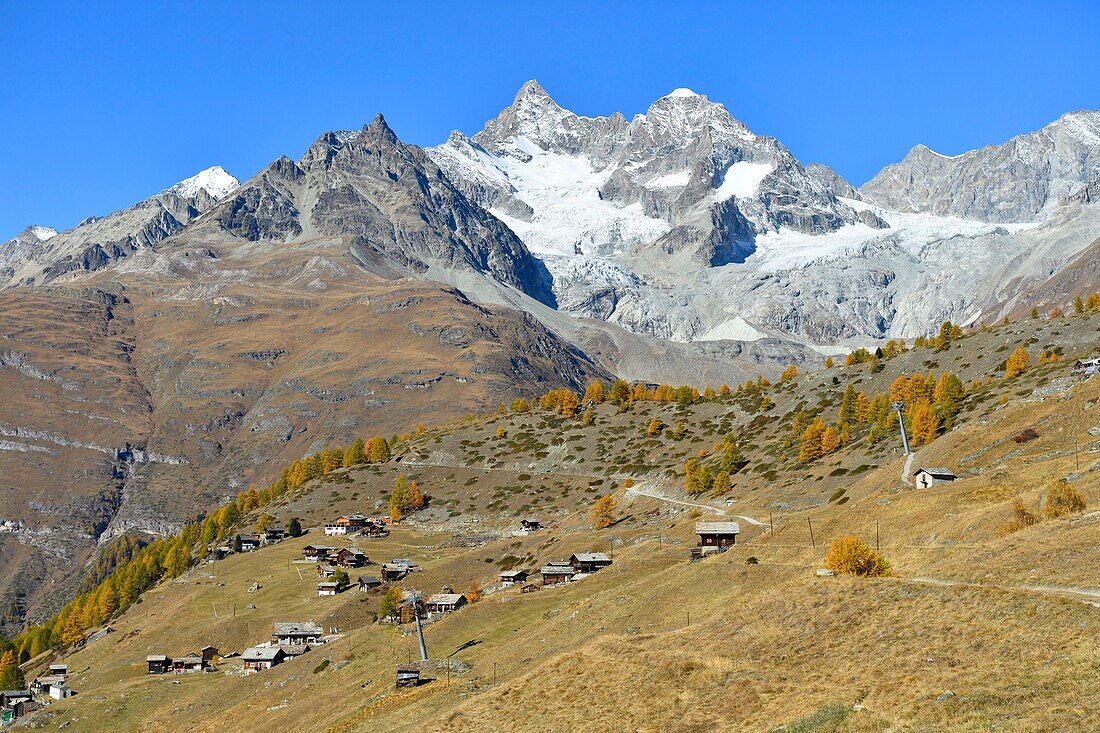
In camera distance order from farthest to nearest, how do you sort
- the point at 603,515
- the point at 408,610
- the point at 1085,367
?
the point at 603,515
the point at 1085,367
the point at 408,610

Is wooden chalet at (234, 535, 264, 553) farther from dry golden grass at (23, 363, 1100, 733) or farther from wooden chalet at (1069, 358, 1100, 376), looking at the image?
wooden chalet at (1069, 358, 1100, 376)

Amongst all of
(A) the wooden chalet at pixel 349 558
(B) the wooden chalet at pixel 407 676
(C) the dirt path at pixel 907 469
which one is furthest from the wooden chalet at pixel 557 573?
(A) the wooden chalet at pixel 349 558

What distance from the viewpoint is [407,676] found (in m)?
78.6

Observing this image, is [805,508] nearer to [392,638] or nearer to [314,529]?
[392,638]

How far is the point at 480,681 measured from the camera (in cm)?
7112

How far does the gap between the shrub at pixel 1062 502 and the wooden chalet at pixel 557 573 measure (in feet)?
198

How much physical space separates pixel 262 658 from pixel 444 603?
69.4 ft

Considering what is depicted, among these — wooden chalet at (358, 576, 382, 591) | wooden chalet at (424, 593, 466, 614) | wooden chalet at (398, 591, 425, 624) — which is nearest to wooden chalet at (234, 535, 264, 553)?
wooden chalet at (358, 576, 382, 591)

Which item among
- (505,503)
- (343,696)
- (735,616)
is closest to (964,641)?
(735,616)

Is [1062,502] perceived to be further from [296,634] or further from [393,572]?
[393,572]

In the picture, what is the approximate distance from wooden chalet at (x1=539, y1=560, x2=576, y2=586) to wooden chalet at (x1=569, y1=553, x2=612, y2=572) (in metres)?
0.67

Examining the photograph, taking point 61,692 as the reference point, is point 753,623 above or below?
above

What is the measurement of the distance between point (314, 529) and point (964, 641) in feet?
552

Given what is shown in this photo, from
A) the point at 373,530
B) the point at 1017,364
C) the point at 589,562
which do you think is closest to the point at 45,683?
the point at 373,530
